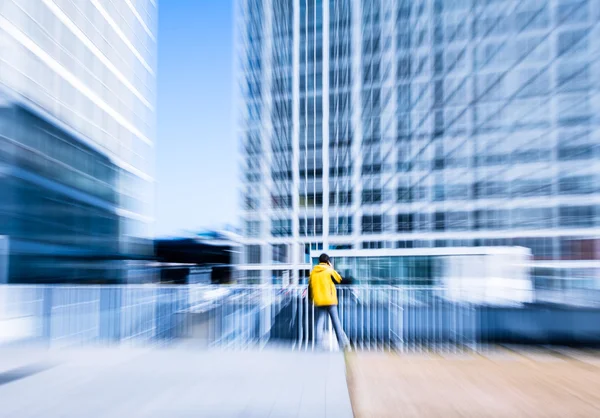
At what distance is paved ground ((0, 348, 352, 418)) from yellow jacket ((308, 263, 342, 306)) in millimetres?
862

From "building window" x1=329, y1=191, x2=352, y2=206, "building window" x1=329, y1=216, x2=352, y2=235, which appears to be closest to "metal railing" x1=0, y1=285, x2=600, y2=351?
"building window" x1=329, y1=216, x2=352, y2=235

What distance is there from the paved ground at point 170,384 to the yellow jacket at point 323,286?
0.86m

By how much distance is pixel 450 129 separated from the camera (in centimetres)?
2069

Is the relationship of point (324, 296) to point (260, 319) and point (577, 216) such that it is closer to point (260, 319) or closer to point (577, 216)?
point (260, 319)

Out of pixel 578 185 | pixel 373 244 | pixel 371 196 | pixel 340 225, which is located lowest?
pixel 373 244

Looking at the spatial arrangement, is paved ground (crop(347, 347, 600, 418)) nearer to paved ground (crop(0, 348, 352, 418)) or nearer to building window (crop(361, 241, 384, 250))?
paved ground (crop(0, 348, 352, 418))

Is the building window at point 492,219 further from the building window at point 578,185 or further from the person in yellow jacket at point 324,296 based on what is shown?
the person in yellow jacket at point 324,296

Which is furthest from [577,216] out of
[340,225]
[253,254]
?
[253,254]

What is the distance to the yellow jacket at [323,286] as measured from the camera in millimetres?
6895

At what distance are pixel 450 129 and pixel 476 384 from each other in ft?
57.2

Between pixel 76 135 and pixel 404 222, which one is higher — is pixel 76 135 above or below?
above

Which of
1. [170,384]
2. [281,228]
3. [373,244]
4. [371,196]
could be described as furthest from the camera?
[281,228]

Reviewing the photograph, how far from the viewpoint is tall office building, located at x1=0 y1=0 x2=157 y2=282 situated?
70.8ft

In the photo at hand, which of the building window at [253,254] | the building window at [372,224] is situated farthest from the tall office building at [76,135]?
the building window at [372,224]
